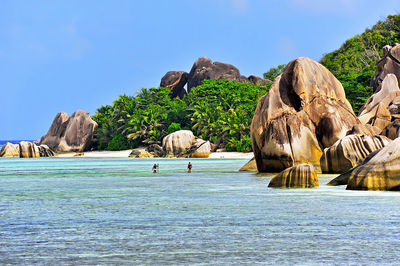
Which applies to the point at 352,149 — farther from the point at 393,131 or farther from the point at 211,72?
the point at 211,72

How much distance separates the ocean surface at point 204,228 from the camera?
8.35 meters

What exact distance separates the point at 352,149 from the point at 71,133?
63029mm

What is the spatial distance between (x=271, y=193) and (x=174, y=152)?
4950 cm

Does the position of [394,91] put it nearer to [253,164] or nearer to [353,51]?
[253,164]

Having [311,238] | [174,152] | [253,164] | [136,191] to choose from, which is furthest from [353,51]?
[311,238]

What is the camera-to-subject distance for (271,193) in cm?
1833

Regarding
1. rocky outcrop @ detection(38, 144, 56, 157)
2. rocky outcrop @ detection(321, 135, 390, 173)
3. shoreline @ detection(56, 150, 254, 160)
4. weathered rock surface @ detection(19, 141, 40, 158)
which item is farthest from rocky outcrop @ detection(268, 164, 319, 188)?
rocky outcrop @ detection(38, 144, 56, 157)

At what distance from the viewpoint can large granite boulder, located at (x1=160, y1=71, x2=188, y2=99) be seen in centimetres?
11600

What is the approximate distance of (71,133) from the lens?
8325 centimetres

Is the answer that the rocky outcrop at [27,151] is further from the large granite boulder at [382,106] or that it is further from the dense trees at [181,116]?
the large granite boulder at [382,106]

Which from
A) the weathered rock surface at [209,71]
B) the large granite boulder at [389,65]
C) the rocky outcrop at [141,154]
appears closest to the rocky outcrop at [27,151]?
the rocky outcrop at [141,154]

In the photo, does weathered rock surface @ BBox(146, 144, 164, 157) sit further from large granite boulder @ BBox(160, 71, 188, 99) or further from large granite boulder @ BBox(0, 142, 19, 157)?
large granite boulder @ BBox(160, 71, 188, 99)

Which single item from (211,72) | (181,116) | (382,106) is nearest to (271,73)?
(211,72)

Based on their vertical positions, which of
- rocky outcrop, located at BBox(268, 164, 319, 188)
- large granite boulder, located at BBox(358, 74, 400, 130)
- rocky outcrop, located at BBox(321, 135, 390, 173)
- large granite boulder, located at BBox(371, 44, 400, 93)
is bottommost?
rocky outcrop, located at BBox(268, 164, 319, 188)
